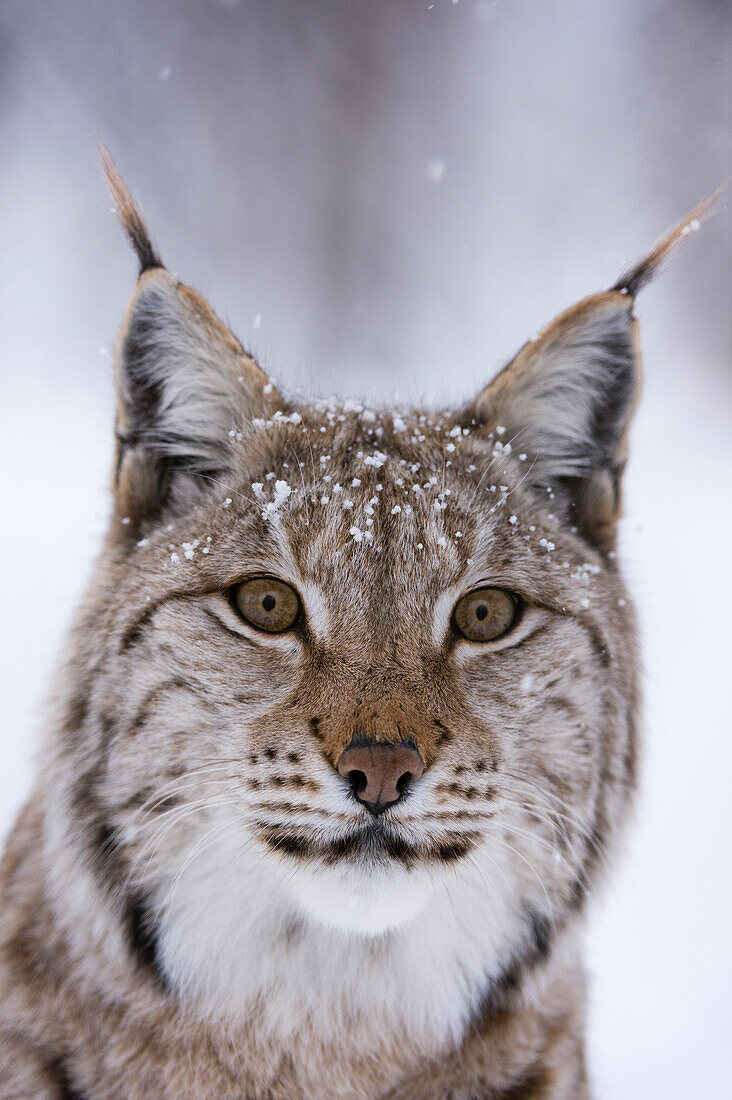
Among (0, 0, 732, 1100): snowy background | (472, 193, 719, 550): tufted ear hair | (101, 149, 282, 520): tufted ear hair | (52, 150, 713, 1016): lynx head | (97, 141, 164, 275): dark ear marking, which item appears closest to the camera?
(52, 150, 713, 1016): lynx head

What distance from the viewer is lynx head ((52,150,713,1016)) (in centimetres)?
183

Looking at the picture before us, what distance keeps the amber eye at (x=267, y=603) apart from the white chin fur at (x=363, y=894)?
52 centimetres

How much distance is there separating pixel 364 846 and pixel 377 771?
0.15 meters

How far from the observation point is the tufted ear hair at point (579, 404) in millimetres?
2264

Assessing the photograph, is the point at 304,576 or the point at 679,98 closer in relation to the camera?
the point at 304,576

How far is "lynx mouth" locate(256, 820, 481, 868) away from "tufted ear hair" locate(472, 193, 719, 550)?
3.20 ft

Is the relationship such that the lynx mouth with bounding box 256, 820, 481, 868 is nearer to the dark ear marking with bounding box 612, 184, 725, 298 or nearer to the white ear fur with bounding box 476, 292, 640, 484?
the white ear fur with bounding box 476, 292, 640, 484

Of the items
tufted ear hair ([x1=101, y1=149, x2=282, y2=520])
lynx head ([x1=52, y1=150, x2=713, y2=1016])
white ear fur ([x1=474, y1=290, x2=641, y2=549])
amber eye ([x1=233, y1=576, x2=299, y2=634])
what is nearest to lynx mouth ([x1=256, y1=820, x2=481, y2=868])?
lynx head ([x1=52, y1=150, x2=713, y2=1016])

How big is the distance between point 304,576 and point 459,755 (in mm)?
506

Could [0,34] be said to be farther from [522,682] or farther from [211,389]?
[522,682]

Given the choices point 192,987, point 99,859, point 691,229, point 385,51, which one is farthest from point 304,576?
point 385,51

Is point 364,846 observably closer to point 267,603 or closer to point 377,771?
point 377,771

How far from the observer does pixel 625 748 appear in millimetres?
2301

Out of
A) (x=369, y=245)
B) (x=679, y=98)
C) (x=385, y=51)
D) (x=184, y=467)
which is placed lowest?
(x=184, y=467)
